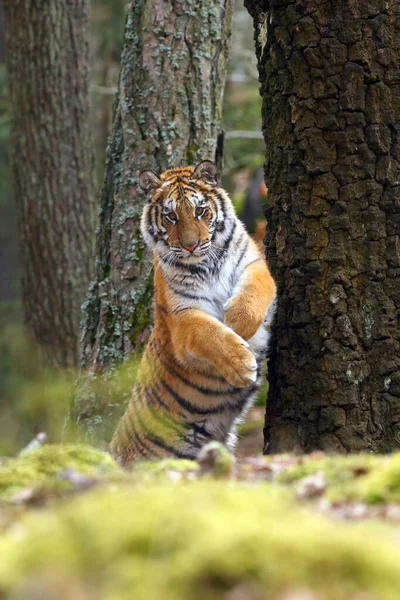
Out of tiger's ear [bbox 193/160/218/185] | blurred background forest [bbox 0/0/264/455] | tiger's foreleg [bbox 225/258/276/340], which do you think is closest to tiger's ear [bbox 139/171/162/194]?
tiger's ear [bbox 193/160/218/185]

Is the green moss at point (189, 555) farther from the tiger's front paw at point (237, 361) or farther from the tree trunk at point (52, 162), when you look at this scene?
the tree trunk at point (52, 162)

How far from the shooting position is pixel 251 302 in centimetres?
459

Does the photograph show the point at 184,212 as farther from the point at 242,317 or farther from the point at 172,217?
the point at 242,317

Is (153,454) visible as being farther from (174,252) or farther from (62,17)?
(62,17)

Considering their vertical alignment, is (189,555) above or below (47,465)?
above

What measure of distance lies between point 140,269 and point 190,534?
4.43 m

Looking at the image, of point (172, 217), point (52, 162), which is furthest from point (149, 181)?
point (52, 162)

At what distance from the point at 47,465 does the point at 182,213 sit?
7.29 feet

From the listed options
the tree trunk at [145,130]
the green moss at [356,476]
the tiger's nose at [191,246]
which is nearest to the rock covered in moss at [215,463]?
the green moss at [356,476]

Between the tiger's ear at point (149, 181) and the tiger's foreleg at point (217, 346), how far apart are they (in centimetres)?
84

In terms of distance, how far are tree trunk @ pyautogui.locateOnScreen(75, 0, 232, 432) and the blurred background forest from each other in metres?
2.25

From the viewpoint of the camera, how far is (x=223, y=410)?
5016 millimetres

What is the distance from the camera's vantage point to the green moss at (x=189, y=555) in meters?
1.72

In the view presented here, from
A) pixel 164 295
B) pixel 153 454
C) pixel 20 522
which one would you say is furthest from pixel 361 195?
pixel 20 522
